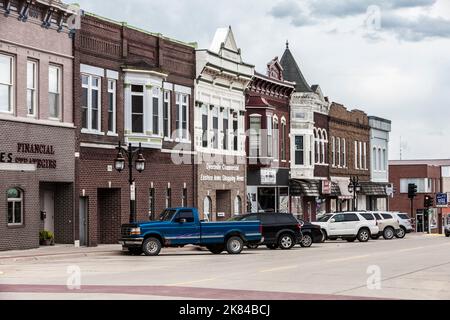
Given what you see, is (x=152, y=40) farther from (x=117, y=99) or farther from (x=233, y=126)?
(x=233, y=126)

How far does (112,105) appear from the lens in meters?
40.2

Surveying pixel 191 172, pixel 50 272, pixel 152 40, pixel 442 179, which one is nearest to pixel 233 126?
pixel 191 172

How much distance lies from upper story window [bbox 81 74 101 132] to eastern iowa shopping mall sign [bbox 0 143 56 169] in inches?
115

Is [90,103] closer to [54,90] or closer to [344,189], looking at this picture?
[54,90]

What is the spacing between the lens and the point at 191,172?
46.7 metres

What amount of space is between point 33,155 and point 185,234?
663 cm

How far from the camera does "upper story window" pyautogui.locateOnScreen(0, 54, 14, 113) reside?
33656mm

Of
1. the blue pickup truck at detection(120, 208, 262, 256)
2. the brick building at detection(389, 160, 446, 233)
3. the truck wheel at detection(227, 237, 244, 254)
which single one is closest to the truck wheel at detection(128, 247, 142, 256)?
the blue pickup truck at detection(120, 208, 262, 256)

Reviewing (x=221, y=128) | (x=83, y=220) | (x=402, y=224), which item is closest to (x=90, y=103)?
(x=83, y=220)

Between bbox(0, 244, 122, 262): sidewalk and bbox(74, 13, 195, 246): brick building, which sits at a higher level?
bbox(74, 13, 195, 246): brick building

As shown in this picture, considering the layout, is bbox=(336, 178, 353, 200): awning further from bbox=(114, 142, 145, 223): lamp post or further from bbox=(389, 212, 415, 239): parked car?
bbox=(114, 142, 145, 223): lamp post

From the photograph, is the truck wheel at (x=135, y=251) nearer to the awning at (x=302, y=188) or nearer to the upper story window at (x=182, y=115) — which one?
the upper story window at (x=182, y=115)

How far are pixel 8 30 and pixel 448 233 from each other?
115ft

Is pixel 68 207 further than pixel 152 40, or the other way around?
pixel 152 40
